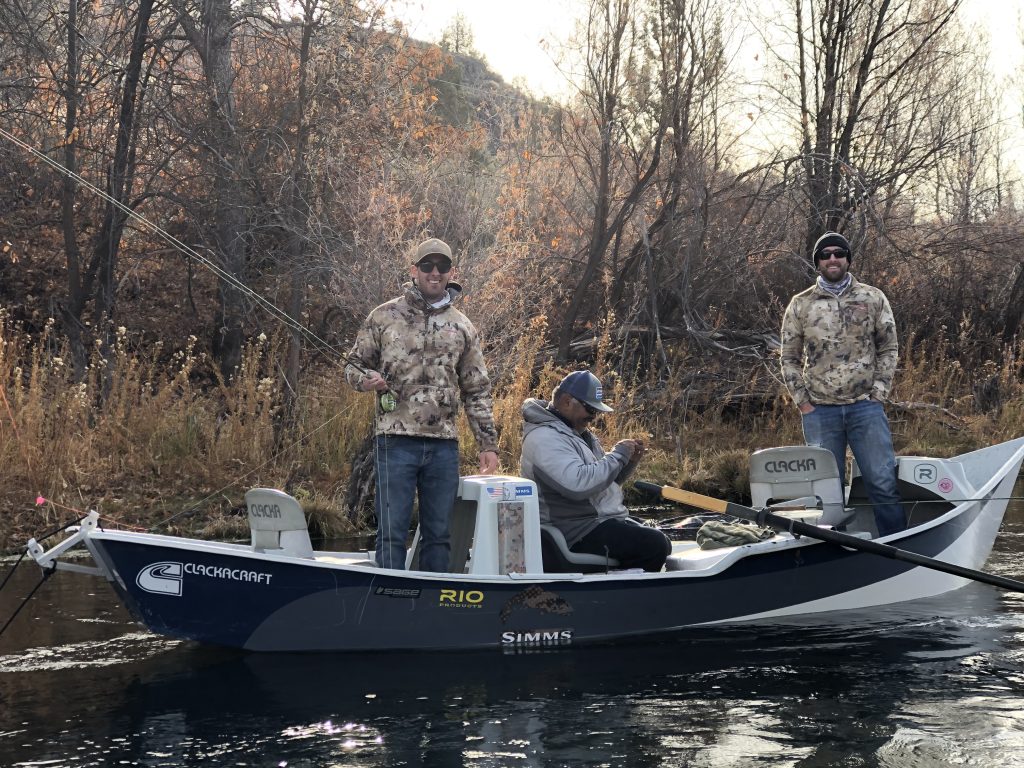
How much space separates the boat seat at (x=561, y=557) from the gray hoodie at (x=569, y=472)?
56 millimetres

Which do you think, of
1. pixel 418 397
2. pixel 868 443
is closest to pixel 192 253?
pixel 418 397

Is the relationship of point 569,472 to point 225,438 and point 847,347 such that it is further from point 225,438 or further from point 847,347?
point 225,438

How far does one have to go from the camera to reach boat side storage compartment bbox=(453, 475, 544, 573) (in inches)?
248

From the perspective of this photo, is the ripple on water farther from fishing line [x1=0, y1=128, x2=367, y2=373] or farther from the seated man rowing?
the seated man rowing

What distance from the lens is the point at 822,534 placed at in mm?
6637

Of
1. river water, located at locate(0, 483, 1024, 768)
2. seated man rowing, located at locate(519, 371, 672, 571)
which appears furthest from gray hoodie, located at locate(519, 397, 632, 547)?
river water, located at locate(0, 483, 1024, 768)

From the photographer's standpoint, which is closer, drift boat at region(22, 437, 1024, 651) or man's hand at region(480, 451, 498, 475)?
drift boat at region(22, 437, 1024, 651)

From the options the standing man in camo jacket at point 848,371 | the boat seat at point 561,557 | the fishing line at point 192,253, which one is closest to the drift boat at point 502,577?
the boat seat at point 561,557

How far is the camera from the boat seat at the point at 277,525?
6.37m

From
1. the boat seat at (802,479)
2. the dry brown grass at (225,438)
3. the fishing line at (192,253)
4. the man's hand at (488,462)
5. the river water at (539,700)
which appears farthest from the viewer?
the dry brown grass at (225,438)

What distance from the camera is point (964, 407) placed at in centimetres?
1474

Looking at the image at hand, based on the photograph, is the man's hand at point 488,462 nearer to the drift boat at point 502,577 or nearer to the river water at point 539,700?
the drift boat at point 502,577

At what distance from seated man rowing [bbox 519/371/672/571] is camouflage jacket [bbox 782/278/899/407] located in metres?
1.39

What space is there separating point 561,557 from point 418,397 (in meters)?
1.18
